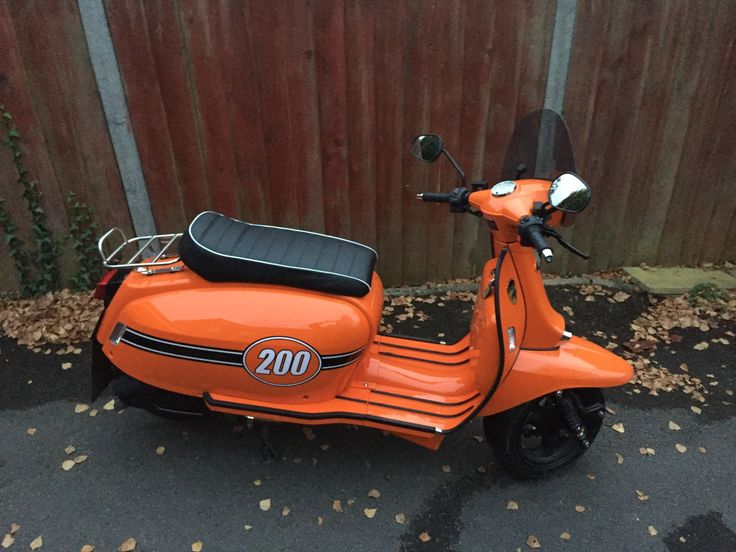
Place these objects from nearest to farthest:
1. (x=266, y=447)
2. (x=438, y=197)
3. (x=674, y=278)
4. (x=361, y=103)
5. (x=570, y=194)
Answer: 1. (x=570, y=194)
2. (x=438, y=197)
3. (x=266, y=447)
4. (x=361, y=103)
5. (x=674, y=278)

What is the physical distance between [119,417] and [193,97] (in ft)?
7.05

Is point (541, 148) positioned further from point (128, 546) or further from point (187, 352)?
point (128, 546)

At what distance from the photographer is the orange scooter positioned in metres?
2.16

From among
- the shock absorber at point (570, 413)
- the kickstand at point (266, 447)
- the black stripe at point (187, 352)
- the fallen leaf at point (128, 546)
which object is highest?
the black stripe at point (187, 352)

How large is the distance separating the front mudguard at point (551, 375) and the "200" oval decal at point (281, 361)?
0.84 metres

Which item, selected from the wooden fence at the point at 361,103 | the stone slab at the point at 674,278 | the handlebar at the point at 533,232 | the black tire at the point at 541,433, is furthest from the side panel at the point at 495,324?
the stone slab at the point at 674,278

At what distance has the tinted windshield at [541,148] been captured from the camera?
2.10 meters

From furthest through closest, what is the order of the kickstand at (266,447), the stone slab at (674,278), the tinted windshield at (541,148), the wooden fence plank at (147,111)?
1. the stone slab at (674,278)
2. the wooden fence plank at (147,111)
3. the kickstand at (266,447)
4. the tinted windshield at (541,148)

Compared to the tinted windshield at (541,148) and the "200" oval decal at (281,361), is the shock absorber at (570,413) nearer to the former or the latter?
the tinted windshield at (541,148)

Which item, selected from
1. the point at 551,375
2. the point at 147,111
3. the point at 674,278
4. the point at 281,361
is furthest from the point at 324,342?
the point at 674,278

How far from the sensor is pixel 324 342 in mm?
2178

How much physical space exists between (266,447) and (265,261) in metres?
1.00

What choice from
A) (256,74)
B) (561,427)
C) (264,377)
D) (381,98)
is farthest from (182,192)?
(561,427)

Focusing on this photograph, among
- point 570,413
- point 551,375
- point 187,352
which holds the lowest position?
point 570,413
